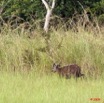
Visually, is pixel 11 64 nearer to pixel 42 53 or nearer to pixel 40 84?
pixel 42 53

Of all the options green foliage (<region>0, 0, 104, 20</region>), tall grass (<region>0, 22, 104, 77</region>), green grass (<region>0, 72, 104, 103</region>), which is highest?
green foliage (<region>0, 0, 104, 20</region>)

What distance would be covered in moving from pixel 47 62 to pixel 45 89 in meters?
2.34

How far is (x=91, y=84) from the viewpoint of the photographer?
8125 mm

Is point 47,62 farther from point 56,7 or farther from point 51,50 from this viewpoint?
point 56,7

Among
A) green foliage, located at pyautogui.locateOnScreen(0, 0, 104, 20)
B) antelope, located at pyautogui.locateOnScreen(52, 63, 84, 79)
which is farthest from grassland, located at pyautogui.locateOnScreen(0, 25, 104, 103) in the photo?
green foliage, located at pyautogui.locateOnScreen(0, 0, 104, 20)

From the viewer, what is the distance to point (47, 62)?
390 inches

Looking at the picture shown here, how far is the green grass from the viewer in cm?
682

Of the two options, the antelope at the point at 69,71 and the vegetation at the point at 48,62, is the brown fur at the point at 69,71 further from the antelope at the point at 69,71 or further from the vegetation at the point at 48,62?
the vegetation at the point at 48,62

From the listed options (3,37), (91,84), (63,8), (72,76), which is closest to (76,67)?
(72,76)

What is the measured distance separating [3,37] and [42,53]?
1.22m

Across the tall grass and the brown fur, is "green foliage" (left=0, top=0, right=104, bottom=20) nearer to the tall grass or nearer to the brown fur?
the tall grass

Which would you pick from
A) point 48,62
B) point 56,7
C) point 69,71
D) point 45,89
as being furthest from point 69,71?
point 56,7

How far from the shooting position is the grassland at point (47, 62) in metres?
7.32

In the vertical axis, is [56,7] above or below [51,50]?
above
